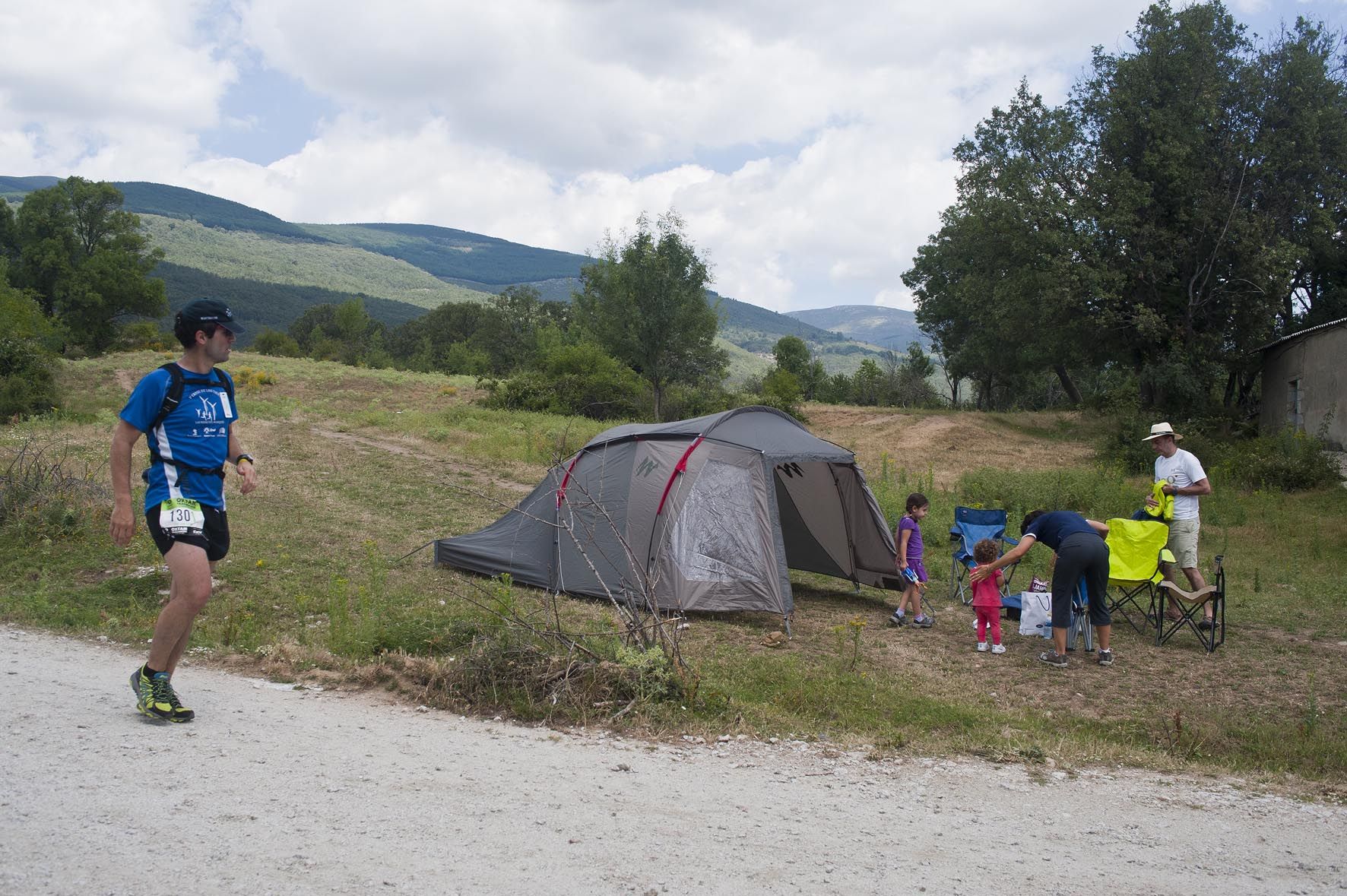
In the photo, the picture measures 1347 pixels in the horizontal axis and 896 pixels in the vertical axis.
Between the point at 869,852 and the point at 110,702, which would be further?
the point at 110,702

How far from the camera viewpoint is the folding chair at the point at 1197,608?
25.6ft

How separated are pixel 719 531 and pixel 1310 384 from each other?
19376 mm

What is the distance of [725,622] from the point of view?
27.7 feet

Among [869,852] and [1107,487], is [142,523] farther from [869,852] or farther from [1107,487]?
[1107,487]

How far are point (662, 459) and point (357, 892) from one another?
626cm

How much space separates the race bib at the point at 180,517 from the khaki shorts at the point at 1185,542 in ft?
26.8

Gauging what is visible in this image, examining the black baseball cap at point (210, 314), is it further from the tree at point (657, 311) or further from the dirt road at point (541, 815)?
the tree at point (657, 311)

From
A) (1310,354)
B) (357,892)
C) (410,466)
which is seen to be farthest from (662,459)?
(1310,354)

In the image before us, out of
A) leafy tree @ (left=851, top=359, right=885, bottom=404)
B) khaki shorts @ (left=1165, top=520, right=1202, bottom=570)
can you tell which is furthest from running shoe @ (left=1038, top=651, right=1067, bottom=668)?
leafy tree @ (left=851, top=359, right=885, bottom=404)

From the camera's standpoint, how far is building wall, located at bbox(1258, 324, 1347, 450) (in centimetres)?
1964

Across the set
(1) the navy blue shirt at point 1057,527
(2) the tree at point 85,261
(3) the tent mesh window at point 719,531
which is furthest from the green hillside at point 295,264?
(1) the navy blue shirt at point 1057,527

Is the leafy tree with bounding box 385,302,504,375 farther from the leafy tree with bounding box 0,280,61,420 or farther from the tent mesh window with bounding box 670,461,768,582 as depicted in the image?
the tent mesh window with bounding box 670,461,768,582

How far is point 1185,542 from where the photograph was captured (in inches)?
340

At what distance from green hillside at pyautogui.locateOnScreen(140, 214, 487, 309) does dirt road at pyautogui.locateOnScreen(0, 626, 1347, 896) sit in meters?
136
